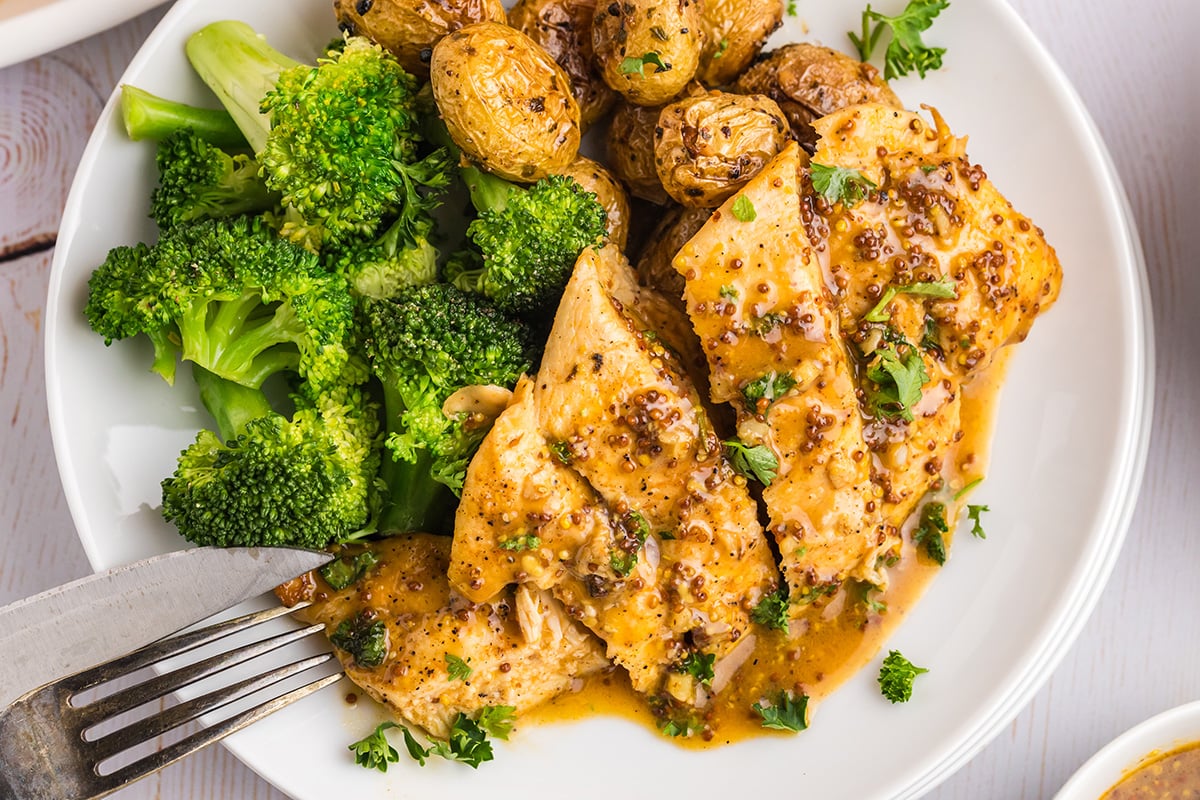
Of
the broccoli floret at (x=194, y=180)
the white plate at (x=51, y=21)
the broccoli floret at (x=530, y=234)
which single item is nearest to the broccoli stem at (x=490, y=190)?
the broccoli floret at (x=530, y=234)

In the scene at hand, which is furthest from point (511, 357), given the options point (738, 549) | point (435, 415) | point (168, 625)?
point (168, 625)

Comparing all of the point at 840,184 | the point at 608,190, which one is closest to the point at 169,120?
→ the point at 608,190

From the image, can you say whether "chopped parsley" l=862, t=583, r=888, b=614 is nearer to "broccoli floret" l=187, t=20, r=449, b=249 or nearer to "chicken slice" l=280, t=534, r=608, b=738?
"chicken slice" l=280, t=534, r=608, b=738

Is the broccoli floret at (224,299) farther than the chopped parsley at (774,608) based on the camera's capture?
No

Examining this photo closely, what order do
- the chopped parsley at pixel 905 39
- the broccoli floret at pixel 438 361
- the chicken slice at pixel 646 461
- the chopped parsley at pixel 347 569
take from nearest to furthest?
the chicken slice at pixel 646 461 → the broccoli floret at pixel 438 361 → the chopped parsley at pixel 347 569 → the chopped parsley at pixel 905 39

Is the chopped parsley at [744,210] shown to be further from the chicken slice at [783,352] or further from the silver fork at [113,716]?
the silver fork at [113,716]

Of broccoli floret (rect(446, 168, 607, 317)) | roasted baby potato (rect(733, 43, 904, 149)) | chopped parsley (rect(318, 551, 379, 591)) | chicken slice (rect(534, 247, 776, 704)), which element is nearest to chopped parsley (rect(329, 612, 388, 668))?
chopped parsley (rect(318, 551, 379, 591))

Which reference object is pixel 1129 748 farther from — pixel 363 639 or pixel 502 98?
pixel 502 98
